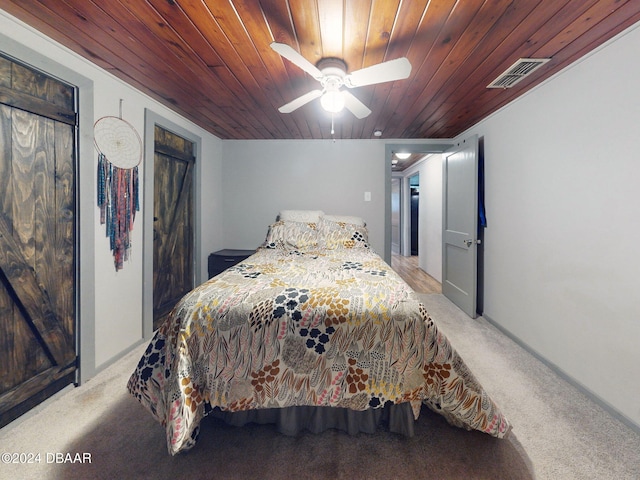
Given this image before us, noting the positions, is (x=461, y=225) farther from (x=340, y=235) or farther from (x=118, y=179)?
(x=118, y=179)

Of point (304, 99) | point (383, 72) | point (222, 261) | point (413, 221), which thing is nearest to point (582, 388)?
point (383, 72)

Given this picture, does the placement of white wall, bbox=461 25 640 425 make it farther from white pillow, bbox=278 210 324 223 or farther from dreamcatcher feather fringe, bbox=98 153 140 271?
dreamcatcher feather fringe, bbox=98 153 140 271

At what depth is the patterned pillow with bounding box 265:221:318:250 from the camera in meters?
2.90

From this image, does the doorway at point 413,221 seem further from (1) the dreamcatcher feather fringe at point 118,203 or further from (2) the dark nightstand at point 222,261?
(1) the dreamcatcher feather fringe at point 118,203

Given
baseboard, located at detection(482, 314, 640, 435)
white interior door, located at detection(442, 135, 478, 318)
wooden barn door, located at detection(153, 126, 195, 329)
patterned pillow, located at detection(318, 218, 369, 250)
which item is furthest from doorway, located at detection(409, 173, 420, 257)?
wooden barn door, located at detection(153, 126, 195, 329)

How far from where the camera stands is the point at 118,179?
7.14 ft

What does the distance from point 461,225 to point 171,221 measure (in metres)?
3.13

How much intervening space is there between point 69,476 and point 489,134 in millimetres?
3898

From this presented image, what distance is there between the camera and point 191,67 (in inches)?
77.8

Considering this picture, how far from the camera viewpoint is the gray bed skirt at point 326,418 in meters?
1.43

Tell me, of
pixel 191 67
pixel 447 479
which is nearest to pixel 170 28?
pixel 191 67

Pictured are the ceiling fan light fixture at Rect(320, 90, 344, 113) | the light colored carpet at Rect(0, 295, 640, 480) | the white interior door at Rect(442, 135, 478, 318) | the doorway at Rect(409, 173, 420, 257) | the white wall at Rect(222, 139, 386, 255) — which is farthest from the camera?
the doorway at Rect(409, 173, 420, 257)

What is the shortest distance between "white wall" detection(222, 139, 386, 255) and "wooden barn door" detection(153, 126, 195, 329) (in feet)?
2.52

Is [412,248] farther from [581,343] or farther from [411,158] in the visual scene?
[581,343]
